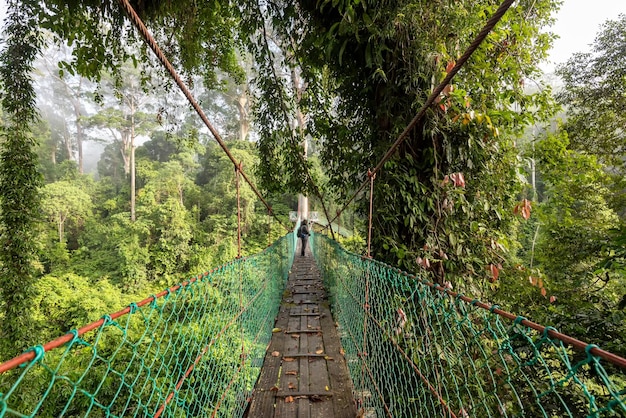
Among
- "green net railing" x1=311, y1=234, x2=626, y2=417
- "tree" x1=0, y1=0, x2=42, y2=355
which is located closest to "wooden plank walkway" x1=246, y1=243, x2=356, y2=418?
"green net railing" x1=311, y1=234, x2=626, y2=417

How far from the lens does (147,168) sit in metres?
13.2

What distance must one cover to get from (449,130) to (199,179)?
15975mm

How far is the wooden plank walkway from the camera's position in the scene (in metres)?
1.49

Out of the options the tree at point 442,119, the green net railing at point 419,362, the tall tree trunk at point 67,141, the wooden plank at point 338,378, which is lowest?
the wooden plank at point 338,378

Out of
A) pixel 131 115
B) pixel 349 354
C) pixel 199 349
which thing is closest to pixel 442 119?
pixel 349 354

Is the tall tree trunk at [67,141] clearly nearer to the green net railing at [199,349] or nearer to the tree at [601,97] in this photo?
the green net railing at [199,349]

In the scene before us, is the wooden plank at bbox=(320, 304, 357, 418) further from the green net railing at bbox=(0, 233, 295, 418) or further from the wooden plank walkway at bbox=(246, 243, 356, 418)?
the green net railing at bbox=(0, 233, 295, 418)

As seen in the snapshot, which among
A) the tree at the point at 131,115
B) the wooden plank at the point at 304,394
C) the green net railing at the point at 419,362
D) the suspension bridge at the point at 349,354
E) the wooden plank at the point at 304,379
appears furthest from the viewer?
the tree at the point at 131,115

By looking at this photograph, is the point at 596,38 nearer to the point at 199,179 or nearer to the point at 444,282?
the point at 444,282

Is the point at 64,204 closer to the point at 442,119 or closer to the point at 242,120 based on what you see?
the point at 242,120

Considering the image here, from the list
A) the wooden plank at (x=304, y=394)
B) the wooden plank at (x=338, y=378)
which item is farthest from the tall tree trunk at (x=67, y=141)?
the wooden plank at (x=304, y=394)

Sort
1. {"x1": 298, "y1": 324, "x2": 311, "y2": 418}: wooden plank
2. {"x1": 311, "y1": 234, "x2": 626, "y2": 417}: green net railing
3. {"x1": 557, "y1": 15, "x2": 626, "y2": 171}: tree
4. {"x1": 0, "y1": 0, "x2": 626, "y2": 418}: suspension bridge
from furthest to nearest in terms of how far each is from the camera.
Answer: {"x1": 557, "y1": 15, "x2": 626, "y2": 171}: tree, {"x1": 298, "y1": 324, "x2": 311, "y2": 418}: wooden plank, {"x1": 311, "y1": 234, "x2": 626, "y2": 417}: green net railing, {"x1": 0, "y1": 0, "x2": 626, "y2": 418}: suspension bridge

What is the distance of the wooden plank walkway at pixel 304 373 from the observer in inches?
58.5

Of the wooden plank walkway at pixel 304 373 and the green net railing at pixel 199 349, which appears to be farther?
the wooden plank walkway at pixel 304 373
